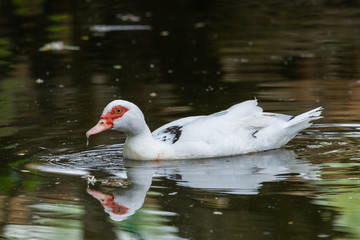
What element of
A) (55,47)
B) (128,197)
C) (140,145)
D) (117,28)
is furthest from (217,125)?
(117,28)

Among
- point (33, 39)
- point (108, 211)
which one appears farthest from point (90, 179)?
point (33, 39)

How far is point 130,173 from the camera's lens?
8.92 metres

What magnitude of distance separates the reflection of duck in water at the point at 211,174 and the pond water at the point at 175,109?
0.02 m

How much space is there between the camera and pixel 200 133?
30.9 feet

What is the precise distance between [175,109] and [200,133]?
232cm

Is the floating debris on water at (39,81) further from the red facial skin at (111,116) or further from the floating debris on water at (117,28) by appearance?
the floating debris on water at (117,28)

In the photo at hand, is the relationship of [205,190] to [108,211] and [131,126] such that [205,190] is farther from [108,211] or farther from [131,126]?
[131,126]

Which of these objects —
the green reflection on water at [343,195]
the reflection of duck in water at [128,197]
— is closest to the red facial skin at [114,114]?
the reflection of duck in water at [128,197]

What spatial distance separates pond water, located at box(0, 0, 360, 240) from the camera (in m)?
7.18

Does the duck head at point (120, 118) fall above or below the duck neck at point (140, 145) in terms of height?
above

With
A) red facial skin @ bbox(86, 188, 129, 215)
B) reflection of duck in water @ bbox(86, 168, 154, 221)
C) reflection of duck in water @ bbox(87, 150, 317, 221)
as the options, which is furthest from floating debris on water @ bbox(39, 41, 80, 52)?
red facial skin @ bbox(86, 188, 129, 215)

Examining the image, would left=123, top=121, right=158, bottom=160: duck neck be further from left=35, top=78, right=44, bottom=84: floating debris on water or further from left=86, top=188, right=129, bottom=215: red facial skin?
left=35, top=78, right=44, bottom=84: floating debris on water

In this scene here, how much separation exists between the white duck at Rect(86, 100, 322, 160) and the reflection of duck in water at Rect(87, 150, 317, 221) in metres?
0.11

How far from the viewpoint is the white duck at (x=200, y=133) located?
368 inches
